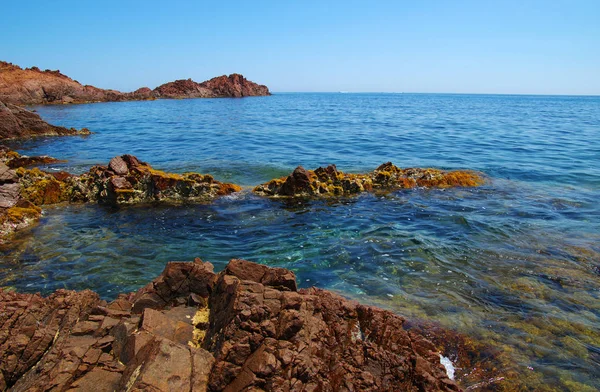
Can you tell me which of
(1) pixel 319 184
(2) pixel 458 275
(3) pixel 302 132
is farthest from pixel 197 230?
(3) pixel 302 132

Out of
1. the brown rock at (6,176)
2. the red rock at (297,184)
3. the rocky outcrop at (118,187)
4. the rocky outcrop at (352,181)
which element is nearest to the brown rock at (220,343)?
the rocky outcrop at (118,187)

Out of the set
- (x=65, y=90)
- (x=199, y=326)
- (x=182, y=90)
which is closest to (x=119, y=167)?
(x=199, y=326)

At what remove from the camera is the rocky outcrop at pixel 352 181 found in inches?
690

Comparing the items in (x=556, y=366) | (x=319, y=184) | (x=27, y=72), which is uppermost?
(x=27, y=72)

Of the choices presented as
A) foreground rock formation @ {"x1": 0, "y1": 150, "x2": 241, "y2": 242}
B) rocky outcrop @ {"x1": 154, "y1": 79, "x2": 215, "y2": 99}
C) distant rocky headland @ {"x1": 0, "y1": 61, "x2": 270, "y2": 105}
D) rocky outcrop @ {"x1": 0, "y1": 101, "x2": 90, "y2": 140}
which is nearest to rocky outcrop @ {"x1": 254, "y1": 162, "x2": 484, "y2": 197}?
foreground rock formation @ {"x1": 0, "y1": 150, "x2": 241, "y2": 242}

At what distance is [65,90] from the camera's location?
87.4m

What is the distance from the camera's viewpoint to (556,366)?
7145 mm

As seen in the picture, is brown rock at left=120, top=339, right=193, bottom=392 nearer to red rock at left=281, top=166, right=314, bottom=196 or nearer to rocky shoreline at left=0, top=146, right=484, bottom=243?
rocky shoreline at left=0, top=146, right=484, bottom=243

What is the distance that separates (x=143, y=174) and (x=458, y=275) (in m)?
14.3

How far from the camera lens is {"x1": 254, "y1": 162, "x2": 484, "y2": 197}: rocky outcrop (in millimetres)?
17516

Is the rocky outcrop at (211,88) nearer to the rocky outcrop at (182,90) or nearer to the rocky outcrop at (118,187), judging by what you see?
the rocky outcrop at (182,90)

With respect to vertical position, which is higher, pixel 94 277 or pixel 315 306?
pixel 315 306

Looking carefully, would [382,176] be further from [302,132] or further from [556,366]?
[302,132]

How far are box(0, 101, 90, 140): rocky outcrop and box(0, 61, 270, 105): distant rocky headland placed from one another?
26.5 m
